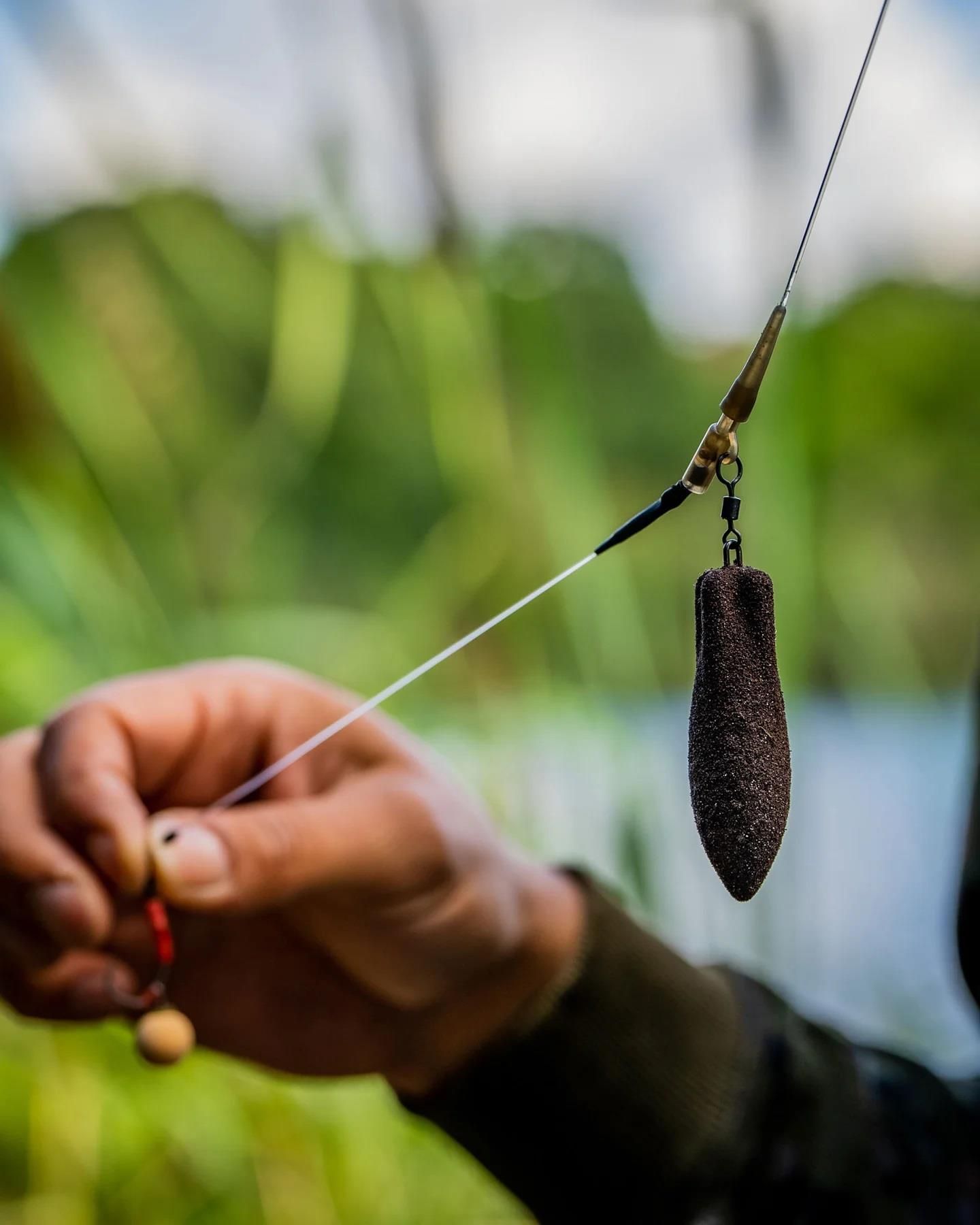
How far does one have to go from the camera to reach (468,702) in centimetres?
78

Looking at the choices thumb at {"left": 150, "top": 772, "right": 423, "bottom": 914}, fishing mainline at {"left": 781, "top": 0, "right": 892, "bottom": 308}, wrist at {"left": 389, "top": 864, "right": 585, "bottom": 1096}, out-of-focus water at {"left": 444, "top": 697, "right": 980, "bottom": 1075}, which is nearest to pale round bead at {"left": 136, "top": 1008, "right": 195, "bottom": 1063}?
thumb at {"left": 150, "top": 772, "right": 423, "bottom": 914}

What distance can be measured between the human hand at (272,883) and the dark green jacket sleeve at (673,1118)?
0.8 inches

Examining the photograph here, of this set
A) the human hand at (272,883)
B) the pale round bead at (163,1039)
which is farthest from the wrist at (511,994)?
the pale round bead at (163,1039)

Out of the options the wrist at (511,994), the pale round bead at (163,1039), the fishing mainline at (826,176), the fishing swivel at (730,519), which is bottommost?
the wrist at (511,994)

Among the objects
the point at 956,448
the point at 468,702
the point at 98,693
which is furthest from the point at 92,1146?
the point at 956,448

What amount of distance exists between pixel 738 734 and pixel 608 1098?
0.31 meters

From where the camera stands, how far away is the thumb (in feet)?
1.06

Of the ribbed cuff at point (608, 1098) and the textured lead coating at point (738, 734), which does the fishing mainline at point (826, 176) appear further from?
the ribbed cuff at point (608, 1098)

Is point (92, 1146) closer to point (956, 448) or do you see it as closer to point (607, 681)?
point (607, 681)

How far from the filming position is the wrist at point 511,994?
0.44 m

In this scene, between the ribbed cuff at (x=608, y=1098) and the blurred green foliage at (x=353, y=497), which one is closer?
the ribbed cuff at (x=608, y=1098)

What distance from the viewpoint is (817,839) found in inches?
26.4

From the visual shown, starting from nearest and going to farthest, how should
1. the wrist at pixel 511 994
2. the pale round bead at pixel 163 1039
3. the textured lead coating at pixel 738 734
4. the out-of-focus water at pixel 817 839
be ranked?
the textured lead coating at pixel 738 734
the pale round bead at pixel 163 1039
the wrist at pixel 511 994
the out-of-focus water at pixel 817 839

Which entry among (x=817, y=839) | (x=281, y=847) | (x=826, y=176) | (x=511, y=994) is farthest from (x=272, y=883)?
(x=817, y=839)
